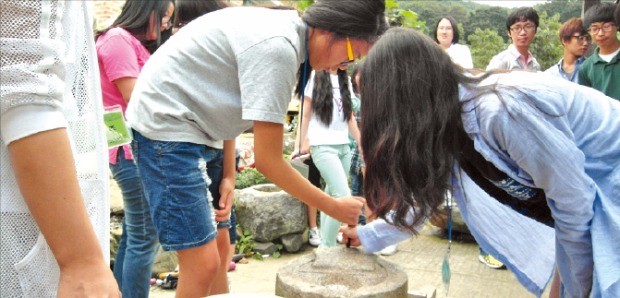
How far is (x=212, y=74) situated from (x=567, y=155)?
1.06m

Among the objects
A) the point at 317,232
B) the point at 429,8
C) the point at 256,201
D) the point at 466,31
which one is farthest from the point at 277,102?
the point at 429,8

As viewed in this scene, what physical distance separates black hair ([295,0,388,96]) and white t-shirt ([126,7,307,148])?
0.06m

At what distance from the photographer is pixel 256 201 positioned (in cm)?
459

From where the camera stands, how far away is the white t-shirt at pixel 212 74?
170 centimetres

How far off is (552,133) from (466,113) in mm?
221

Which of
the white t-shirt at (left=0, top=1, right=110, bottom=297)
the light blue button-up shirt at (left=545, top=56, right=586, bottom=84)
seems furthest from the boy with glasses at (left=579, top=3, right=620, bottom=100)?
the white t-shirt at (left=0, top=1, right=110, bottom=297)

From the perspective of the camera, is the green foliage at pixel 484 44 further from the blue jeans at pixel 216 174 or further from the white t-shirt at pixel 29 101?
the white t-shirt at pixel 29 101

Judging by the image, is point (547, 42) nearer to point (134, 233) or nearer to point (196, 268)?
point (134, 233)

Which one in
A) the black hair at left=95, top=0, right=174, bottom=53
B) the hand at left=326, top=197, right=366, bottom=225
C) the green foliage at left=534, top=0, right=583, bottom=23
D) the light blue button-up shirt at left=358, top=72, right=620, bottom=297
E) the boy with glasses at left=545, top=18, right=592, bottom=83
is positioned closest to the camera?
the light blue button-up shirt at left=358, top=72, right=620, bottom=297

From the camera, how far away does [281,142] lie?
5.80 ft

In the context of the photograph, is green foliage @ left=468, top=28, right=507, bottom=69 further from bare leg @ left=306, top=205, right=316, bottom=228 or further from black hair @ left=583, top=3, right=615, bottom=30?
bare leg @ left=306, top=205, right=316, bottom=228

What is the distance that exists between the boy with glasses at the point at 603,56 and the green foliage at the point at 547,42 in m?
2.84

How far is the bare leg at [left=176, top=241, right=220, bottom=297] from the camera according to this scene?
6.20 feet

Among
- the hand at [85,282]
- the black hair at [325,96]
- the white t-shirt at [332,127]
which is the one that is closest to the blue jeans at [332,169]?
the white t-shirt at [332,127]
